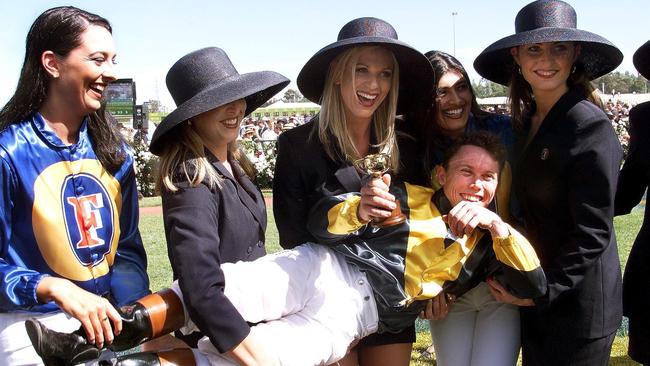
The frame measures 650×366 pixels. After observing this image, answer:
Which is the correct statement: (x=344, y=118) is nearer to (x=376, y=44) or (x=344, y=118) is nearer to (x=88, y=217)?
(x=376, y=44)

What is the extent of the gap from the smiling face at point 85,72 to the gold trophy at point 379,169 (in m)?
1.10

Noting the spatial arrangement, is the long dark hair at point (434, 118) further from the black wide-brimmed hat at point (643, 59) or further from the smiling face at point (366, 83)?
the black wide-brimmed hat at point (643, 59)

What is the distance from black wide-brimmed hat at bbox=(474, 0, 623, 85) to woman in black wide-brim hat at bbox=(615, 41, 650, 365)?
0.34 metres

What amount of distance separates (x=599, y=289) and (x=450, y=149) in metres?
0.88

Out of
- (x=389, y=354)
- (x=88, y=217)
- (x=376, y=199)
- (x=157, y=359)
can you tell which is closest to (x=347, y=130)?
(x=376, y=199)

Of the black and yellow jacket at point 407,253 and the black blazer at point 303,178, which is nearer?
the black and yellow jacket at point 407,253

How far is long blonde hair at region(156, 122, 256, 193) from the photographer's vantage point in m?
2.59

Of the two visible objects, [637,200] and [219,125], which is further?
[637,200]

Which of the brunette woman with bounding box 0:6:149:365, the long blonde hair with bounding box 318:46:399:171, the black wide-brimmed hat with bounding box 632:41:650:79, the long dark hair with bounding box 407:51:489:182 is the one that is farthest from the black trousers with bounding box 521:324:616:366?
the brunette woman with bounding box 0:6:149:365

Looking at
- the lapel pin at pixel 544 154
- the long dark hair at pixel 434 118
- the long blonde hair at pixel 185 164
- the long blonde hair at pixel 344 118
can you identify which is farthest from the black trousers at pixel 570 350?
the long blonde hair at pixel 185 164

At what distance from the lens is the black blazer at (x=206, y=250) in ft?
7.88

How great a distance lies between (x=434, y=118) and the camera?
332cm

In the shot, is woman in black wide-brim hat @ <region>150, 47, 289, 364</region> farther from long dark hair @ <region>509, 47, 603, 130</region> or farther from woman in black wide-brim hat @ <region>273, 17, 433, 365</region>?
long dark hair @ <region>509, 47, 603, 130</region>

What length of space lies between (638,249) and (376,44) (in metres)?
1.57
